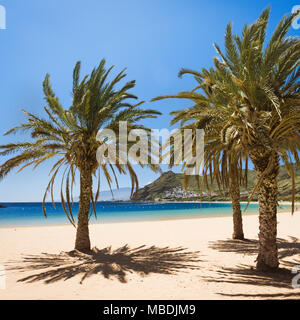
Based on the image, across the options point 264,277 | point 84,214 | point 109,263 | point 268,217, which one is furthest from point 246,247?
point 84,214

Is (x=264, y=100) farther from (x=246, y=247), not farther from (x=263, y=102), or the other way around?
(x=246, y=247)

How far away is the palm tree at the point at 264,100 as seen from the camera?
6.29 metres

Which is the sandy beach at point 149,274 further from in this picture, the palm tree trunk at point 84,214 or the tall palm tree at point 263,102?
the tall palm tree at point 263,102

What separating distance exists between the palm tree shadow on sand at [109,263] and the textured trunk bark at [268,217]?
2.05 m

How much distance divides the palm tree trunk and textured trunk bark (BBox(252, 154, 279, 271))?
21.5 feet

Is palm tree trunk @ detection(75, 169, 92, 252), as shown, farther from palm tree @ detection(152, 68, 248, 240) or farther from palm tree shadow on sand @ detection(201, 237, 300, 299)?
palm tree shadow on sand @ detection(201, 237, 300, 299)

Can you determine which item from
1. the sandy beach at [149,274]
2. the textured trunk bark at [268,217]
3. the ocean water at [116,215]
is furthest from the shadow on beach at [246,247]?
the ocean water at [116,215]

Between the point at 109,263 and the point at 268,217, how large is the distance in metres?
5.26

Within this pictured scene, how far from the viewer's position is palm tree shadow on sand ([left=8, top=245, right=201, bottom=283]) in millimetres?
6781

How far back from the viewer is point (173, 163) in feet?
27.8

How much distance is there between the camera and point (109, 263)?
796cm
